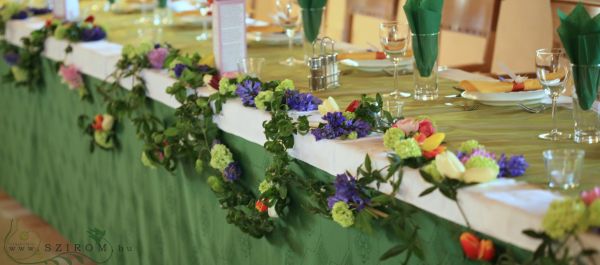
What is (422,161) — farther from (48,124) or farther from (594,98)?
(48,124)

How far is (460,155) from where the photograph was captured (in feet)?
5.89

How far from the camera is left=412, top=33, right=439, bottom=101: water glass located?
8.02ft

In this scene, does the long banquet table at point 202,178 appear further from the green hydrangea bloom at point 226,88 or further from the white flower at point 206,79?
the white flower at point 206,79

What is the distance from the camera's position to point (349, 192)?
76.8 inches

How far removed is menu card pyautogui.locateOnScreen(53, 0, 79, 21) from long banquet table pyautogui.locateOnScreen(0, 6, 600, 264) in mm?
152

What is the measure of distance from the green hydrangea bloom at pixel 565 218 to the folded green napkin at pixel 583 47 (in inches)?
21.0

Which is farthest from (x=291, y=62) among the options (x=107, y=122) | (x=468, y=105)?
(x=468, y=105)

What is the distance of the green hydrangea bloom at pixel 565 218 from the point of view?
1442 millimetres

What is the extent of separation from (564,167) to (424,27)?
32.9 inches

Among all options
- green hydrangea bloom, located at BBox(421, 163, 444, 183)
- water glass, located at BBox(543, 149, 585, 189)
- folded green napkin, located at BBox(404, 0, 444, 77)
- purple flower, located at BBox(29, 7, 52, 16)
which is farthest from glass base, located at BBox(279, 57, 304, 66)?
purple flower, located at BBox(29, 7, 52, 16)

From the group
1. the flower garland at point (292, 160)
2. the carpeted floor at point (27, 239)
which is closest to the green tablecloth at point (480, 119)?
the flower garland at point (292, 160)

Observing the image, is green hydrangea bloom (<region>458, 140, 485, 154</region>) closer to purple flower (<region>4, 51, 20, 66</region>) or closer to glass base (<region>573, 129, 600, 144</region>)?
glass base (<region>573, 129, 600, 144</region>)

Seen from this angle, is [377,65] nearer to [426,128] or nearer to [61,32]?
[426,128]

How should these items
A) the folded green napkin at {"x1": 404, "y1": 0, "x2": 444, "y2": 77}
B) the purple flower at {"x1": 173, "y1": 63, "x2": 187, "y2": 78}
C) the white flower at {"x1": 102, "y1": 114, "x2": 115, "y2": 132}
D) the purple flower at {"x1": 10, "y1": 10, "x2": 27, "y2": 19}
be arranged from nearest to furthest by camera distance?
the folded green napkin at {"x1": 404, "y1": 0, "x2": 444, "y2": 77}
the purple flower at {"x1": 173, "y1": 63, "x2": 187, "y2": 78}
the white flower at {"x1": 102, "y1": 114, "x2": 115, "y2": 132}
the purple flower at {"x1": 10, "y1": 10, "x2": 27, "y2": 19}
